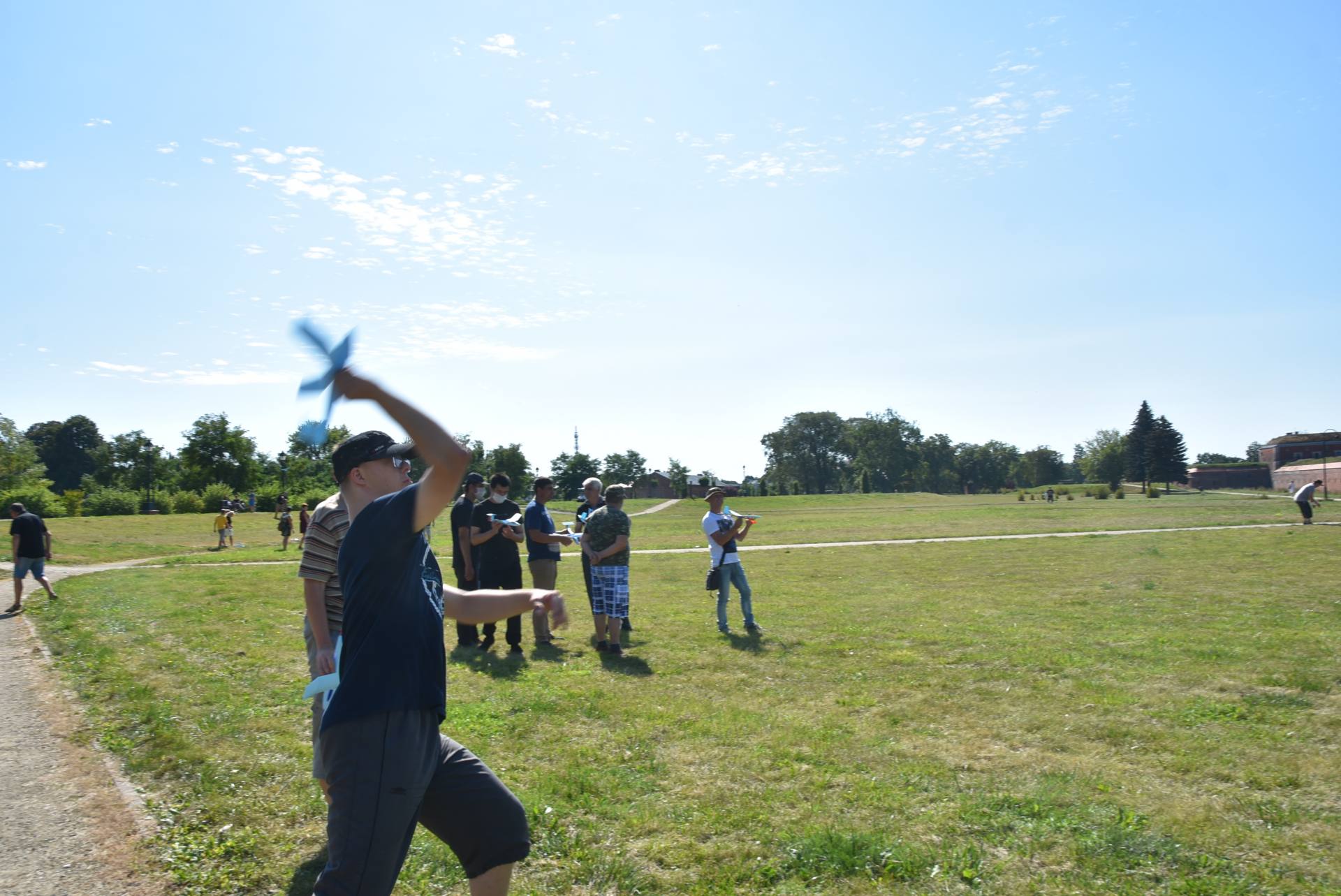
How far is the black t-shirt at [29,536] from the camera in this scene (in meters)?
15.0

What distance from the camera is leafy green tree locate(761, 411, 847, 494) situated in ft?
519

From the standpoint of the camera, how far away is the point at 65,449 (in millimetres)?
115938

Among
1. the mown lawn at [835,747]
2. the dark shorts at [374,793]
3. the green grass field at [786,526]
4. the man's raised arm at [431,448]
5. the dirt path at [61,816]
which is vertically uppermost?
the man's raised arm at [431,448]

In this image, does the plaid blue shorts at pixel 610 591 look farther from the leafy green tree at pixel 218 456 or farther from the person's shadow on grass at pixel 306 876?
the leafy green tree at pixel 218 456

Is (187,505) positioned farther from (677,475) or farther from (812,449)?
(812,449)

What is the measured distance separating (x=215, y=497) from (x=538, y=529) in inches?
2376

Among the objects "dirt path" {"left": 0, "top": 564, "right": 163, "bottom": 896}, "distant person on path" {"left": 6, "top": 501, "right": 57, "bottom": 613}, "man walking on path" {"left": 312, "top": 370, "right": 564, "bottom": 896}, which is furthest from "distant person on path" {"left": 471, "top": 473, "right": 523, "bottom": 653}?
"distant person on path" {"left": 6, "top": 501, "right": 57, "bottom": 613}

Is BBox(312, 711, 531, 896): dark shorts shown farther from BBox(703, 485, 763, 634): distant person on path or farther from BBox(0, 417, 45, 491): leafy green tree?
BBox(0, 417, 45, 491): leafy green tree

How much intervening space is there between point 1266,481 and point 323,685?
135m

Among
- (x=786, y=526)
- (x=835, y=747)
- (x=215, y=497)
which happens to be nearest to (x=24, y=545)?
(x=835, y=747)

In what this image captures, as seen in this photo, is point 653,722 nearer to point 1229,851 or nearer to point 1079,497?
point 1229,851

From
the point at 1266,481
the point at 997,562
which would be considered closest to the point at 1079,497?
the point at 1266,481

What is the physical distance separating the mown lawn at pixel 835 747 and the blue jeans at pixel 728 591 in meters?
0.24

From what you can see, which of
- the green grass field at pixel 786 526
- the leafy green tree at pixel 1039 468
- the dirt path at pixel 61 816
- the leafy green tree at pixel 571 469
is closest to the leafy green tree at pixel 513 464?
the leafy green tree at pixel 571 469
